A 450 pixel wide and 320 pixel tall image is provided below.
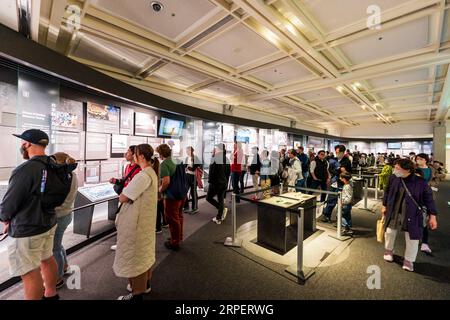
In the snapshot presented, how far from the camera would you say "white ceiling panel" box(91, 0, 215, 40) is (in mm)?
2719

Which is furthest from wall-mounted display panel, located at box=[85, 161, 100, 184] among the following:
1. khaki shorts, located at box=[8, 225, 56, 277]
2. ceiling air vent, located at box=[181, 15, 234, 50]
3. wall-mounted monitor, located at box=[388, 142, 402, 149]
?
wall-mounted monitor, located at box=[388, 142, 402, 149]

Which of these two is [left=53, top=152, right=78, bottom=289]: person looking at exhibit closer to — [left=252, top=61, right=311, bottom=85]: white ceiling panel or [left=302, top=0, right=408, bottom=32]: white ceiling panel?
[left=302, top=0, right=408, bottom=32]: white ceiling panel

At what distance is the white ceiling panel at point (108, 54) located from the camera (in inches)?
144

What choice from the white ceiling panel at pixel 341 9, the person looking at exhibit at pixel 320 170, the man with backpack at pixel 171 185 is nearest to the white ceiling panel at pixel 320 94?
the person looking at exhibit at pixel 320 170

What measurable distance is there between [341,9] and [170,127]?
4531 millimetres

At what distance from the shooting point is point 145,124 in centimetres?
510

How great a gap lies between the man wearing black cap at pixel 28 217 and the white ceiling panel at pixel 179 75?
12.2 feet

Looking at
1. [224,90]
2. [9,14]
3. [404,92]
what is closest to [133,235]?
[9,14]

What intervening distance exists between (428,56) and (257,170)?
14.9 ft

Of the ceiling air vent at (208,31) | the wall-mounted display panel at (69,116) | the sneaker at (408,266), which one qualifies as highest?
the ceiling air vent at (208,31)

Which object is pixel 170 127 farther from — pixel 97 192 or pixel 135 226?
pixel 135 226

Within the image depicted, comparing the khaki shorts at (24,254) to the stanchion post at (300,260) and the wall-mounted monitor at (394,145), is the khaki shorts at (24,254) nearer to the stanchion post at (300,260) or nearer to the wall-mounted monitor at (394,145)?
the stanchion post at (300,260)
